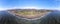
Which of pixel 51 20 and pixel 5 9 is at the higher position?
pixel 5 9

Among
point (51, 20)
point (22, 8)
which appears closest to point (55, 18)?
point (51, 20)

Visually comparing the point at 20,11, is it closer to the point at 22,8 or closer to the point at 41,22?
the point at 22,8

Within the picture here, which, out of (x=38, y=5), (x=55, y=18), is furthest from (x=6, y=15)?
(x=55, y=18)

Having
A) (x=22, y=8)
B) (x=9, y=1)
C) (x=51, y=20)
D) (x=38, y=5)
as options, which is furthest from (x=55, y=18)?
(x=9, y=1)

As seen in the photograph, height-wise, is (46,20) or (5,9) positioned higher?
(5,9)

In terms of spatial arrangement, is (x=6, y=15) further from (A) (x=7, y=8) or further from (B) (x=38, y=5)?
(B) (x=38, y=5)

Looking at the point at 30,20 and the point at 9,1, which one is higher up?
the point at 9,1

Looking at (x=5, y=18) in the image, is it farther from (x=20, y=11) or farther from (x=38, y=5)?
(x=38, y=5)
